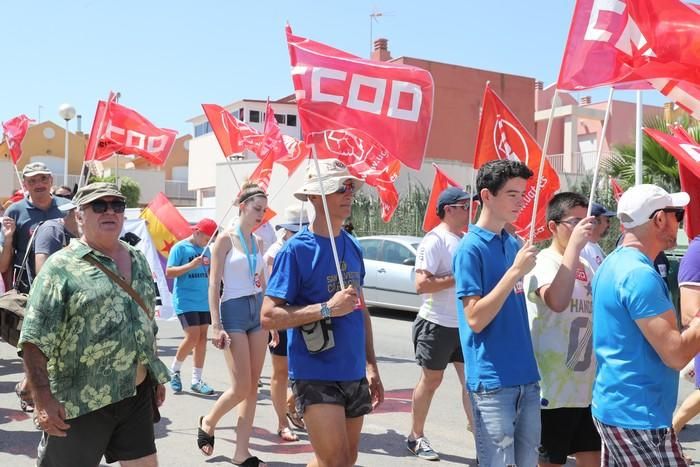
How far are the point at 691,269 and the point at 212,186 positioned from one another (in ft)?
127

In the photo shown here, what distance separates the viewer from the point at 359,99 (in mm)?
4844

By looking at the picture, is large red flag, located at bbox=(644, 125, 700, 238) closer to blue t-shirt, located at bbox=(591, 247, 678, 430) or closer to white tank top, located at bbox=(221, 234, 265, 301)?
blue t-shirt, located at bbox=(591, 247, 678, 430)

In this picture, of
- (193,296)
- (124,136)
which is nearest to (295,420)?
(193,296)

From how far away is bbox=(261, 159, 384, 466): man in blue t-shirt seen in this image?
150 inches

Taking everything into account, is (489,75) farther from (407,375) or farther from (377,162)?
(377,162)

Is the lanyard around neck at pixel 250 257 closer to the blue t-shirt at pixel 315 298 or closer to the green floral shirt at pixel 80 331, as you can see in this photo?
the blue t-shirt at pixel 315 298

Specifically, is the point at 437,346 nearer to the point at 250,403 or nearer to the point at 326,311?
the point at 250,403

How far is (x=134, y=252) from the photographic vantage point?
12.8 feet

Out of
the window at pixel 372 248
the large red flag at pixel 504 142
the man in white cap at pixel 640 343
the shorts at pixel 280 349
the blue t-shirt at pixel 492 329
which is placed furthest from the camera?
the window at pixel 372 248

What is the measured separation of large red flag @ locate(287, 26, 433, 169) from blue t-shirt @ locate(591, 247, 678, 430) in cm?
186

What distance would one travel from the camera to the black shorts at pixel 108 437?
140 inches

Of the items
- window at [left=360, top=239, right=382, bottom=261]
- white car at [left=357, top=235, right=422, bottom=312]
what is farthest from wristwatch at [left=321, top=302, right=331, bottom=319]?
window at [left=360, top=239, right=382, bottom=261]

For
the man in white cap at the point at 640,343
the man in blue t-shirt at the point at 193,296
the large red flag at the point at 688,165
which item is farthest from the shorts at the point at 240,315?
the large red flag at the point at 688,165

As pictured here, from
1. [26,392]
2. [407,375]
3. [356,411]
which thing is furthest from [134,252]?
[407,375]
